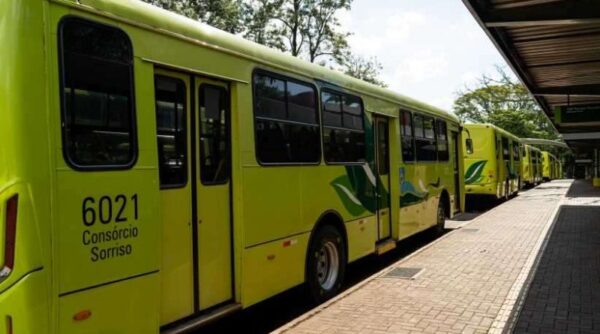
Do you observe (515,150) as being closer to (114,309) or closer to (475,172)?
(475,172)

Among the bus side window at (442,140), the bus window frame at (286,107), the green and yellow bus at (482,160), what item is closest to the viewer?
the bus window frame at (286,107)

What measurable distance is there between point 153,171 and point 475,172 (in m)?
17.8

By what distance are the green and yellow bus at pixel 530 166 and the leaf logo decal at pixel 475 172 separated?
12334 mm

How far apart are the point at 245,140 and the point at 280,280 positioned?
1.57 metres

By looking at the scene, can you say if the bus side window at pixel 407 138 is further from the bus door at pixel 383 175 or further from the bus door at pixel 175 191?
the bus door at pixel 175 191

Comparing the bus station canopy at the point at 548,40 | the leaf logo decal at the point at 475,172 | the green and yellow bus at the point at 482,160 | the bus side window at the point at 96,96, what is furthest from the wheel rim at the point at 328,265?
the leaf logo decal at the point at 475,172

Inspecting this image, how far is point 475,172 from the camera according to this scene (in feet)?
67.2

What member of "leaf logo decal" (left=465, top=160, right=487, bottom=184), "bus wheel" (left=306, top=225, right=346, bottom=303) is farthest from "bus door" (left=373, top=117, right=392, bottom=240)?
"leaf logo decal" (left=465, top=160, right=487, bottom=184)

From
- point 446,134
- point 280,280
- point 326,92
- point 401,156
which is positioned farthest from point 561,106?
point 280,280

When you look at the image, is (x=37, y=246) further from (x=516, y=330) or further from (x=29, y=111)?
(x=516, y=330)

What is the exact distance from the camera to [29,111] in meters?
3.38

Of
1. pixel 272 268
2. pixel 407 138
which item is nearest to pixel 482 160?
pixel 407 138

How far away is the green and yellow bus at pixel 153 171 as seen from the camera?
338cm

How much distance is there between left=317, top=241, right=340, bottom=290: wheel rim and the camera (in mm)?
7094
